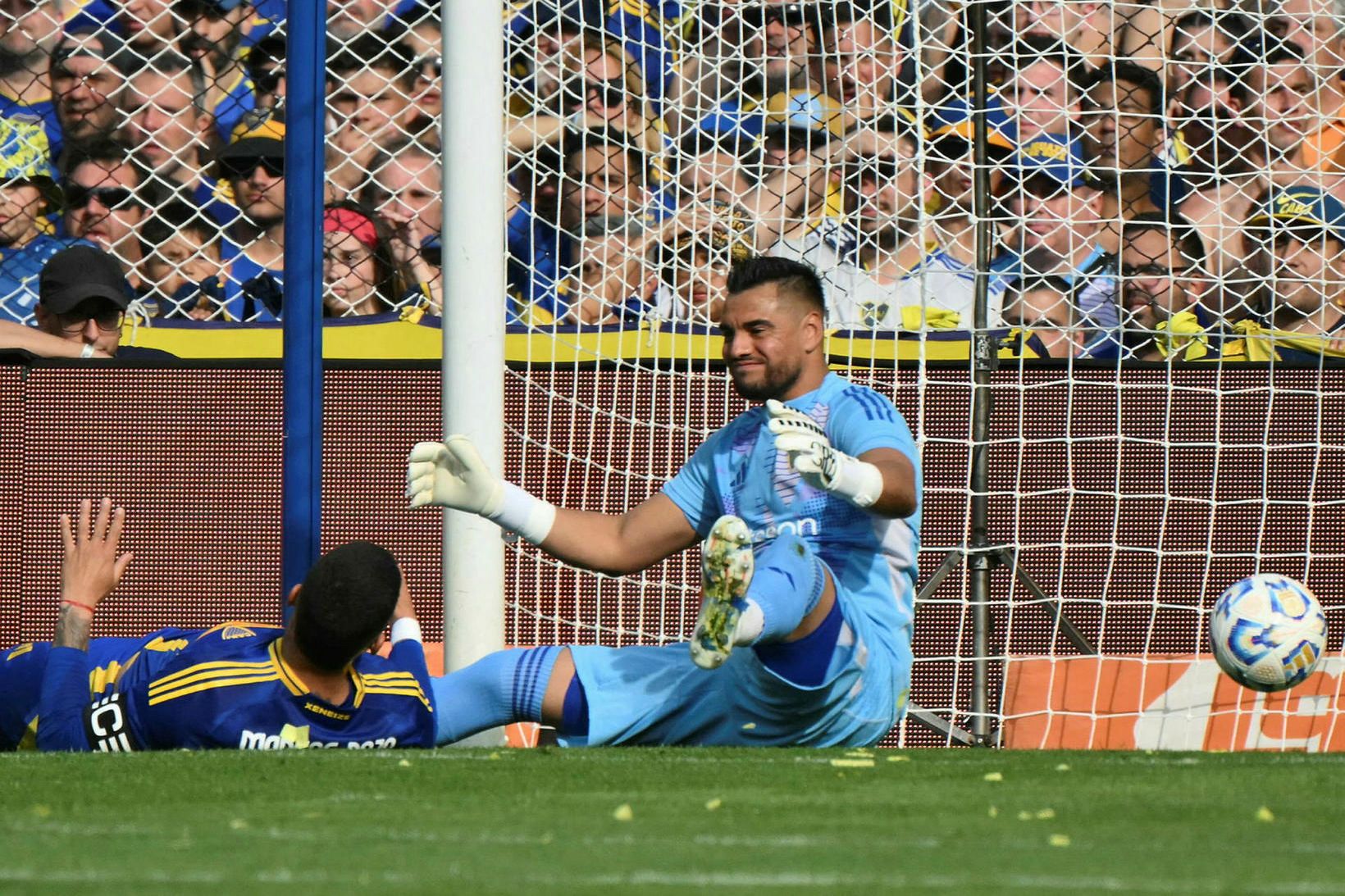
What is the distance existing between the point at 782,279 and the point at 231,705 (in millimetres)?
1728

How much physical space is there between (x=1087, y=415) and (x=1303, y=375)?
2.46ft

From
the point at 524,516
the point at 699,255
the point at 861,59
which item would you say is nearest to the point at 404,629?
the point at 524,516

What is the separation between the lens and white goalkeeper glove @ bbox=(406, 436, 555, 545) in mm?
4500

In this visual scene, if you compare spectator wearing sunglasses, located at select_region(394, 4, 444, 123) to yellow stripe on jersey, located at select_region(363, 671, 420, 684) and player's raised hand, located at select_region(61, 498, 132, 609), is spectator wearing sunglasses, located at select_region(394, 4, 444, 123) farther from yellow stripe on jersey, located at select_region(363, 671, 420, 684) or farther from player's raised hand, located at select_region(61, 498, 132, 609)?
yellow stripe on jersey, located at select_region(363, 671, 420, 684)

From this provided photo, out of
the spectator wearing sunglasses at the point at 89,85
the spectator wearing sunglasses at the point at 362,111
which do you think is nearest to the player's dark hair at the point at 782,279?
the spectator wearing sunglasses at the point at 362,111

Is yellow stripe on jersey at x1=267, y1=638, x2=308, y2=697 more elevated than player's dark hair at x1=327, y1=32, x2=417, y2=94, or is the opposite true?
player's dark hair at x1=327, y1=32, x2=417, y2=94

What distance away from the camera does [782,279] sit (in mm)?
4676

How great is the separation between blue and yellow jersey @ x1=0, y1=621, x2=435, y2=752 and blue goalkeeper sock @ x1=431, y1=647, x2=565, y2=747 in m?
0.15

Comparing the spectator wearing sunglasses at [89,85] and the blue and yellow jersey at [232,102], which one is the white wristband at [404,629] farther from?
the spectator wearing sunglasses at [89,85]

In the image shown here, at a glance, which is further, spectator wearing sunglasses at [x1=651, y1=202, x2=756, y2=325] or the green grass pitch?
spectator wearing sunglasses at [x1=651, y1=202, x2=756, y2=325]

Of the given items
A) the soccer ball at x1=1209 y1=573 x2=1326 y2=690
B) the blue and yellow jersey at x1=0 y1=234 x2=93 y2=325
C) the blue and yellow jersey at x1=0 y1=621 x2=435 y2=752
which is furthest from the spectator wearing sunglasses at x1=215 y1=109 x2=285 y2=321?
the soccer ball at x1=1209 y1=573 x2=1326 y2=690

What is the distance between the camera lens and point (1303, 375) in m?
6.27

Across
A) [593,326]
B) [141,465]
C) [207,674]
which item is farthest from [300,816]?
[141,465]

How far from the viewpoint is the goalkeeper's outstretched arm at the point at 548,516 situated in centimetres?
452
